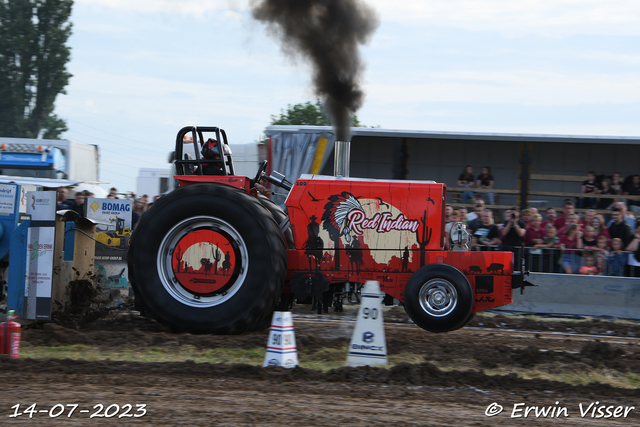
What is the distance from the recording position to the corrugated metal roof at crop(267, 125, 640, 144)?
38.3 feet

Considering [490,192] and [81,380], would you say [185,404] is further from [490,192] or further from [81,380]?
[490,192]

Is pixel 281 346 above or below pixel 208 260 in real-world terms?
below

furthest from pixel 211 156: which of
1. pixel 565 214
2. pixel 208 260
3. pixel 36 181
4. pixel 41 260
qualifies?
pixel 36 181

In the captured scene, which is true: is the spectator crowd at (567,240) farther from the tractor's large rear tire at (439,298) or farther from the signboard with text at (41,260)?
the signboard with text at (41,260)

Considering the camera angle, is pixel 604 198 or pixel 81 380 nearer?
pixel 81 380

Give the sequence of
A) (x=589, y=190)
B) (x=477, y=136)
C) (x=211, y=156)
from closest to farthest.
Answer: (x=211, y=156) → (x=477, y=136) → (x=589, y=190)

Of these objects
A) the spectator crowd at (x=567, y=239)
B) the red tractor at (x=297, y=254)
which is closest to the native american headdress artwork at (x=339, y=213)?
the red tractor at (x=297, y=254)

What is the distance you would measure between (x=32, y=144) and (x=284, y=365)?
13.6m

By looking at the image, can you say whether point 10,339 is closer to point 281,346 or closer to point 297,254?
point 281,346

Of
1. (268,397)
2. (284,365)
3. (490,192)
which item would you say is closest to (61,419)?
(268,397)

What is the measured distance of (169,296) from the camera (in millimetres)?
6273

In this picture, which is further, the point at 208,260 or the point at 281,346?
the point at 208,260

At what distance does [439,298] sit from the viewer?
6.06 m

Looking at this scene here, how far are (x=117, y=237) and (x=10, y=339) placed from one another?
3.85 m
